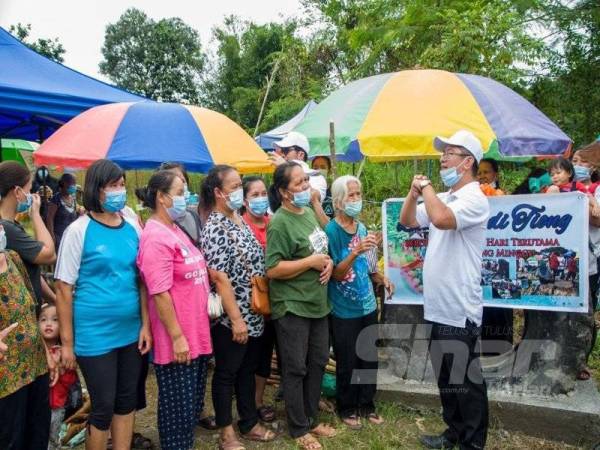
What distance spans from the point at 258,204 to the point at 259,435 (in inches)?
61.2

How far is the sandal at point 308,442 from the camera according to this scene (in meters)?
3.30

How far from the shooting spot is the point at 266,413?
376 cm

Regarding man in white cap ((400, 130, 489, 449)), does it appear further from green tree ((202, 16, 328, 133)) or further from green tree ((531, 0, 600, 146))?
green tree ((202, 16, 328, 133))

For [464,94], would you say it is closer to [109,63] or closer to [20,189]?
[20,189]

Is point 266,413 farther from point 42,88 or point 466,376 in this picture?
point 42,88

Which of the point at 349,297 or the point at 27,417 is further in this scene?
the point at 349,297

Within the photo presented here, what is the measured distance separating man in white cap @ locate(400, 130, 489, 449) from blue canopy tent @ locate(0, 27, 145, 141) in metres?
3.63

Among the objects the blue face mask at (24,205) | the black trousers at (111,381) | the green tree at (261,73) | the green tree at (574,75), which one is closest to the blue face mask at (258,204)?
the black trousers at (111,381)

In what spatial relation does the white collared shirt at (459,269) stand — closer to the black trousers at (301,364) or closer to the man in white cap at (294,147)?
the black trousers at (301,364)

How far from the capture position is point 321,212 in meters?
3.88

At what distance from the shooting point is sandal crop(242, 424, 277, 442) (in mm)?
3420

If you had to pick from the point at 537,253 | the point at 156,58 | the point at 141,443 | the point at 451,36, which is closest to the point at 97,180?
the point at 141,443

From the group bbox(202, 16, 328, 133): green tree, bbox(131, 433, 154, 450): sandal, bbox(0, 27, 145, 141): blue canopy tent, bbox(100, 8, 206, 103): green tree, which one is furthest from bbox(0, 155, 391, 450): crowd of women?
bbox(100, 8, 206, 103): green tree

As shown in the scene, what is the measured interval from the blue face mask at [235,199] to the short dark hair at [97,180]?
2.29ft
